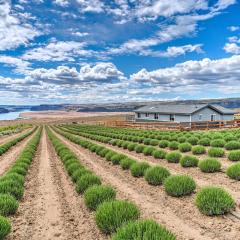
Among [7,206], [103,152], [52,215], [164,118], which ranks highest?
[164,118]

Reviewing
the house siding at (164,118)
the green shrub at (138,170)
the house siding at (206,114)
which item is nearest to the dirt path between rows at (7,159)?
the green shrub at (138,170)

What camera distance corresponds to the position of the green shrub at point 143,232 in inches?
195

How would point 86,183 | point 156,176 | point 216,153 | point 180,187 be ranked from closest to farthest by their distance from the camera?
1. point 180,187
2. point 86,183
3. point 156,176
4. point 216,153

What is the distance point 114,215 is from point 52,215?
243cm

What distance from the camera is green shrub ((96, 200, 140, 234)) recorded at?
21.4 ft

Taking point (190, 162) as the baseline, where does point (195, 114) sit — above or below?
above

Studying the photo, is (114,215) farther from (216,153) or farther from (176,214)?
(216,153)

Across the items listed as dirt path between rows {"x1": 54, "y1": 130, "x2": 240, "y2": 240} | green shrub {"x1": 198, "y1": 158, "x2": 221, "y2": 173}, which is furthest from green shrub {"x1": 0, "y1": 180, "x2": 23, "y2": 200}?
green shrub {"x1": 198, "y1": 158, "x2": 221, "y2": 173}

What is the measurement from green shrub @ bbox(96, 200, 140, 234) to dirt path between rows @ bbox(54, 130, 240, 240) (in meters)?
0.78

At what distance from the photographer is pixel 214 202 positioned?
7.32 meters

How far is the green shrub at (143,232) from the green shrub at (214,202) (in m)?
2.39

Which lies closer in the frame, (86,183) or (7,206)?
(7,206)

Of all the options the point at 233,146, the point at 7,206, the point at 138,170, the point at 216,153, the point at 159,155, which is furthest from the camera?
the point at 233,146

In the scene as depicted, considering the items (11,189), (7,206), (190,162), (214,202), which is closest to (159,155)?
(190,162)
